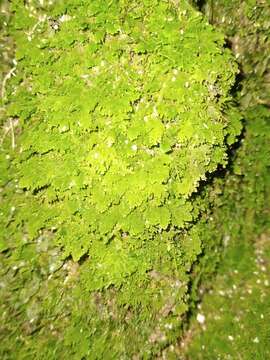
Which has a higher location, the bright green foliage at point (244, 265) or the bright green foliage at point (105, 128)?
the bright green foliage at point (105, 128)

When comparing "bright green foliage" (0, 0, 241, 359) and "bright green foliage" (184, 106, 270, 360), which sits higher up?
"bright green foliage" (0, 0, 241, 359)

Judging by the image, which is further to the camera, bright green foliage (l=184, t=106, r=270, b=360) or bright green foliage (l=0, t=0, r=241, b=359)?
bright green foliage (l=184, t=106, r=270, b=360)

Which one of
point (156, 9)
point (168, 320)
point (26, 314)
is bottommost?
point (168, 320)

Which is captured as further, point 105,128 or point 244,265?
point 244,265

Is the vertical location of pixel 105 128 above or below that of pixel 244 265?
above

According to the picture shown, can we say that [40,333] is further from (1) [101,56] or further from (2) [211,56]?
(2) [211,56]

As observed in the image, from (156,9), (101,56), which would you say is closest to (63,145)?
(101,56)

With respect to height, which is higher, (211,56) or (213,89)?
(211,56)

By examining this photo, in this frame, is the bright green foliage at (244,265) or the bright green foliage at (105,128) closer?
the bright green foliage at (105,128)
